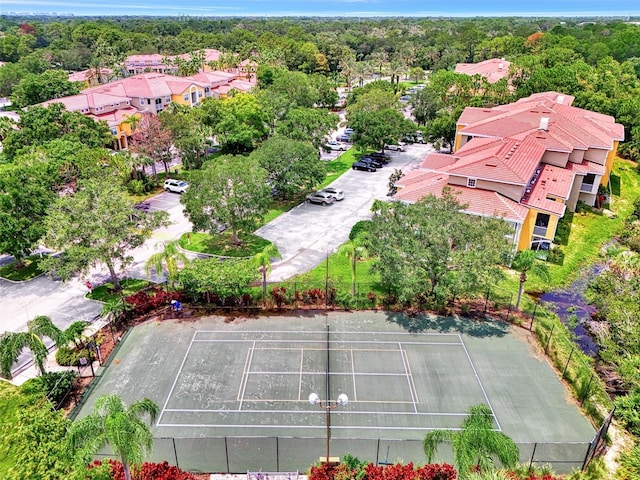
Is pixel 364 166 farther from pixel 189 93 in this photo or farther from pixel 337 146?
pixel 189 93

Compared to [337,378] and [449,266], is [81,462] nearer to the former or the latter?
[337,378]

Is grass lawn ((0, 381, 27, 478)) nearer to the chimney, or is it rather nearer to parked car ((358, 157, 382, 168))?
parked car ((358, 157, 382, 168))

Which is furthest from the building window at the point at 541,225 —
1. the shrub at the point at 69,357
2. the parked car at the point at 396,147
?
the shrub at the point at 69,357

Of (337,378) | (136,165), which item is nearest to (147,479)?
(337,378)

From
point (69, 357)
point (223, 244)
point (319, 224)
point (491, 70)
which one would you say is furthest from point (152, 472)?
point (491, 70)

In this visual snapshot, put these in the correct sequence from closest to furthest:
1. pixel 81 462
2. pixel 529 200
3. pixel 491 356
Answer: pixel 81 462 < pixel 491 356 < pixel 529 200

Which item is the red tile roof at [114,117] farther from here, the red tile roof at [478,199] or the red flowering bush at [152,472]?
the red flowering bush at [152,472]
